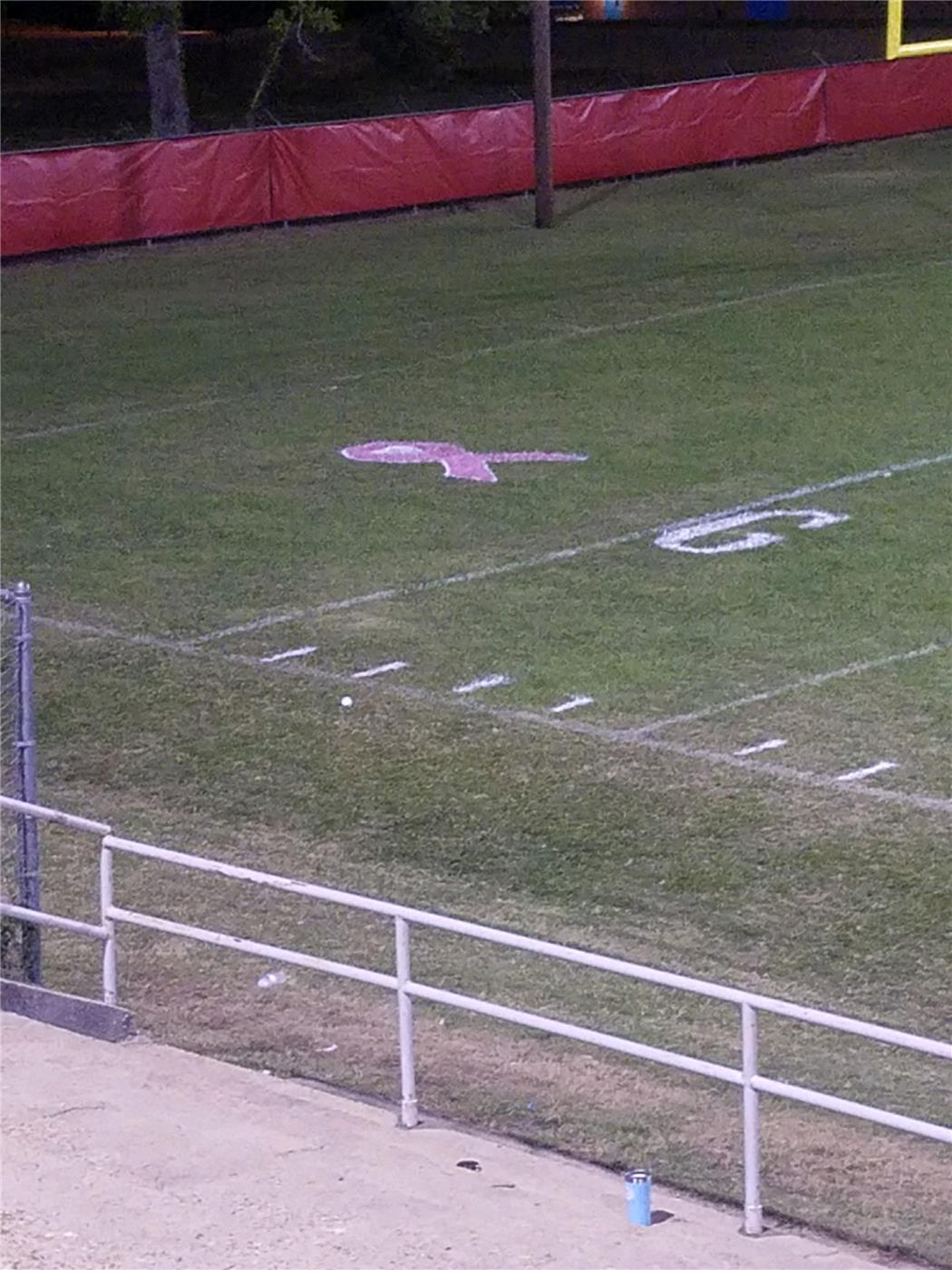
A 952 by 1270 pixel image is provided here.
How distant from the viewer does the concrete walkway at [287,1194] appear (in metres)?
5.82

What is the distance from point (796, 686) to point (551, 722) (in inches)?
51.8

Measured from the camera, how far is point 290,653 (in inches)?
491

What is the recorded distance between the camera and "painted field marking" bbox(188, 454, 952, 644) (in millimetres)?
13070

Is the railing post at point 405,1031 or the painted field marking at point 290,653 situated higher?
the railing post at point 405,1031

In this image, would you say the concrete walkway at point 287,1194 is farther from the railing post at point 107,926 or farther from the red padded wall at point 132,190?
the red padded wall at point 132,190

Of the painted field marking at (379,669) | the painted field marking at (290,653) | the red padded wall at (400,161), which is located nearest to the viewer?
the painted field marking at (379,669)

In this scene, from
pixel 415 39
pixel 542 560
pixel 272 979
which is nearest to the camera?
pixel 272 979

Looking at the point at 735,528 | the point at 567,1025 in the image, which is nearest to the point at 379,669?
the point at 735,528

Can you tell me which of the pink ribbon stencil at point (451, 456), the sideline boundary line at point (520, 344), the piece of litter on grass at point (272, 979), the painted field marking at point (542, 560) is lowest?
the sideline boundary line at point (520, 344)

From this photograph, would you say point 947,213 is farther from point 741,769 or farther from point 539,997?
point 539,997

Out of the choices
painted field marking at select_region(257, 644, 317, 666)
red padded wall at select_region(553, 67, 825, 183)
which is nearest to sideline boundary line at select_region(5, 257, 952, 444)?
painted field marking at select_region(257, 644, 317, 666)

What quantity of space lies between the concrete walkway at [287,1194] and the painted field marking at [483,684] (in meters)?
4.74

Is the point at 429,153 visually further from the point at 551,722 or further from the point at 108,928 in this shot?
the point at 108,928

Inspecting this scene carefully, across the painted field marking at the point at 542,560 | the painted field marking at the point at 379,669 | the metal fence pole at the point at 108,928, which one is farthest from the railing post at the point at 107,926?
the painted field marking at the point at 542,560
